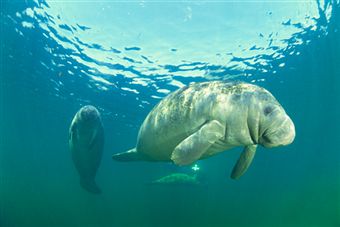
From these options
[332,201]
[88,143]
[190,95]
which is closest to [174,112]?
[190,95]

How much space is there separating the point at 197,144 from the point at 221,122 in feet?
1.81

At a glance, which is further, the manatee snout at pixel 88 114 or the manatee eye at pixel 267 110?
the manatee snout at pixel 88 114

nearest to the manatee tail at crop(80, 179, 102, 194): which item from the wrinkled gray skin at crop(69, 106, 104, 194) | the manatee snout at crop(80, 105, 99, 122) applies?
the wrinkled gray skin at crop(69, 106, 104, 194)

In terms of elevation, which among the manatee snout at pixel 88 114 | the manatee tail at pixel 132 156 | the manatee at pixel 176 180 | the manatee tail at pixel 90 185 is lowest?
the manatee at pixel 176 180

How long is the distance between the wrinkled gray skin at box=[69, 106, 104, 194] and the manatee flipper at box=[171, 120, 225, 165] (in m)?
4.97

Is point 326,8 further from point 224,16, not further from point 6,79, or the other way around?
point 6,79

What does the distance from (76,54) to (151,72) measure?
4312 millimetres

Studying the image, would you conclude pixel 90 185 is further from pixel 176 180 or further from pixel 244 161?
pixel 244 161

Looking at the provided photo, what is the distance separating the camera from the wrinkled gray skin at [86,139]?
27.7 ft

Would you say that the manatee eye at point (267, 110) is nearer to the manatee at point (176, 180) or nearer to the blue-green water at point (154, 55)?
the blue-green water at point (154, 55)

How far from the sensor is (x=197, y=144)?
396 cm

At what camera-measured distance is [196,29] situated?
41.5 ft

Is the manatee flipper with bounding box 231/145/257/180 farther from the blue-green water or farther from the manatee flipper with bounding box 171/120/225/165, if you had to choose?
the blue-green water

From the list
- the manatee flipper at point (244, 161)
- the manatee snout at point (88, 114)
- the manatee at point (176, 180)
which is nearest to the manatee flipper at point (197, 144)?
the manatee flipper at point (244, 161)
